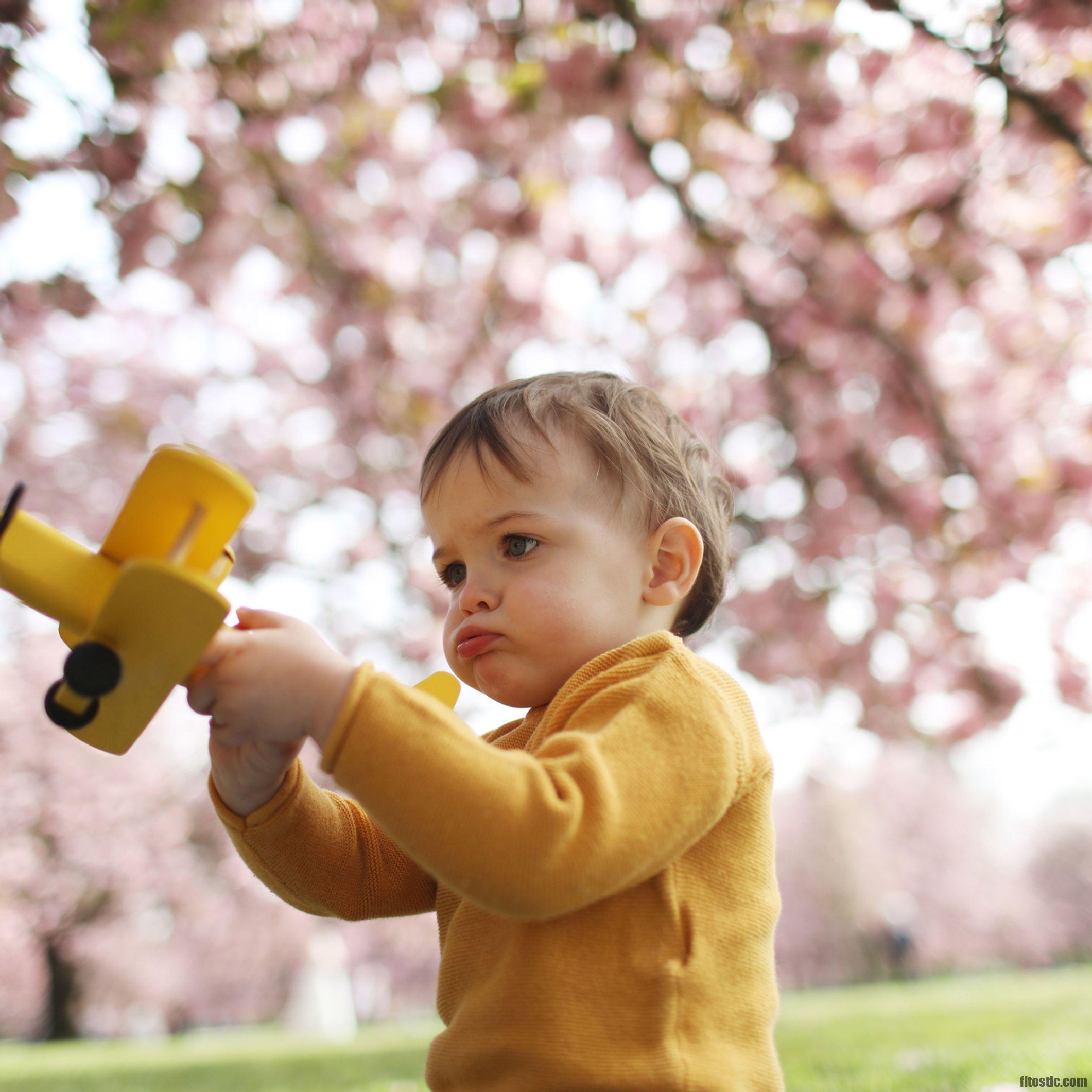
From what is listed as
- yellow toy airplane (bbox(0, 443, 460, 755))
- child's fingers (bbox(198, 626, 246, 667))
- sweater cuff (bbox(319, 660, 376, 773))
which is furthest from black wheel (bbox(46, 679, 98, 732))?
sweater cuff (bbox(319, 660, 376, 773))

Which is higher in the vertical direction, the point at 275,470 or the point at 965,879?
the point at 275,470

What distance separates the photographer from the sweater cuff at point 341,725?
2.93ft

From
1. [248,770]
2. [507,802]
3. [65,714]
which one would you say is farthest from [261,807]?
[507,802]

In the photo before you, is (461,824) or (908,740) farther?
(908,740)

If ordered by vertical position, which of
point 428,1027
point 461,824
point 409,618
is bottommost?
point 428,1027

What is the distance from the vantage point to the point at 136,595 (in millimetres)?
836

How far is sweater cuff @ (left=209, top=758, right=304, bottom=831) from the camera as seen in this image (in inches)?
48.6

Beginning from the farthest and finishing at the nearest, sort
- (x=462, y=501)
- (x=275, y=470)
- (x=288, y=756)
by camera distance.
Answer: (x=275, y=470)
(x=462, y=501)
(x=288, y=756)

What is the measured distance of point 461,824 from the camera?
2.90ft

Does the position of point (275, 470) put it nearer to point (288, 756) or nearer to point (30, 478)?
point (30, 478)

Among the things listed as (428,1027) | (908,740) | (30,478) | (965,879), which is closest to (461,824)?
(30,478)

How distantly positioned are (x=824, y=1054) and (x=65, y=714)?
175 inches

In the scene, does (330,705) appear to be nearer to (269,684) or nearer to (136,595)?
(269,684)

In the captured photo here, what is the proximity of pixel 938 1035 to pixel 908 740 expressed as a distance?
2.60 metres
